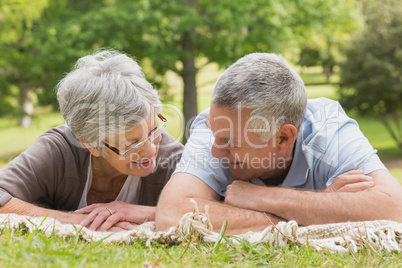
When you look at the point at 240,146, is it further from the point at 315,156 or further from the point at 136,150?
the point at 136,150

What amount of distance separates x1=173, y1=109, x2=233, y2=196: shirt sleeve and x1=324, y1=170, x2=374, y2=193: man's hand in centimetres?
79

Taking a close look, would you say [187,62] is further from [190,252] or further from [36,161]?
[190,252]

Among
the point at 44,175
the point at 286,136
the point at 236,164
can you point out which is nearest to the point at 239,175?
the point at 236,164

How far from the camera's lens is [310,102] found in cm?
431

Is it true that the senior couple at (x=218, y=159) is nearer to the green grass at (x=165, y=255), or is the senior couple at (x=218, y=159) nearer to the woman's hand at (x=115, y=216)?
the woman's hand at (x=115, y=216)

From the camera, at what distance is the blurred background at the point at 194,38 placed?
599 inches

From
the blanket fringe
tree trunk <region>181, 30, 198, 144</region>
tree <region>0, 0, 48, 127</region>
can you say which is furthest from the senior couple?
tree trunk <region>181, 30, 198, 144</region>

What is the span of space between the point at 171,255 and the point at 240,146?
1.19 m

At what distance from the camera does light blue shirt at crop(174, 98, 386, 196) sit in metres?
3.72

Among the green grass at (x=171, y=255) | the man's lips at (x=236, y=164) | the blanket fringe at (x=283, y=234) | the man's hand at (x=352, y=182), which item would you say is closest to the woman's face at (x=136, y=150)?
the man's lips at (x=236, y=164)

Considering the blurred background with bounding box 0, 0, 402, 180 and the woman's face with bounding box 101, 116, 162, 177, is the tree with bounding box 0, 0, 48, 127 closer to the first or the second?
the blurred background with bounding box 0, 0, 402, 180

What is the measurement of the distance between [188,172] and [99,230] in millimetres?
746

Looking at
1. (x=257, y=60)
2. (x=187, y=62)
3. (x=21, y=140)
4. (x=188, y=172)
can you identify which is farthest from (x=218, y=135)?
(x=21, y=140)

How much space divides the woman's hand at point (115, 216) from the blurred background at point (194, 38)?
792 centimetres
